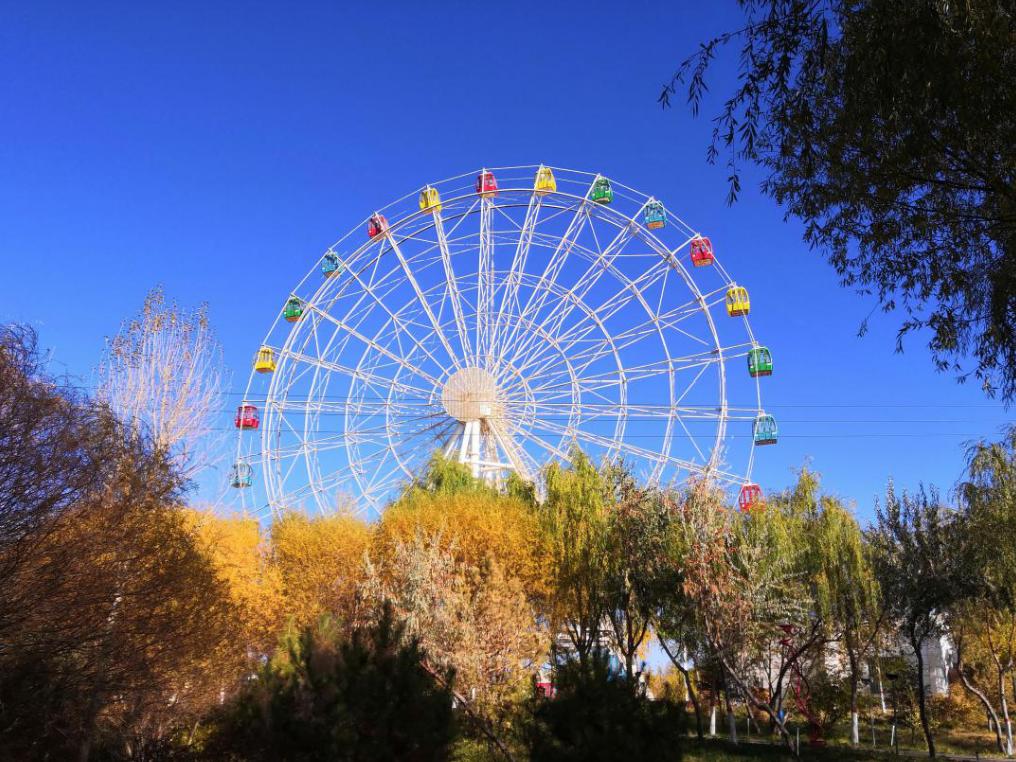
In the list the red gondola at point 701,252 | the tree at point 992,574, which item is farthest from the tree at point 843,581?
the red gondola at point 701,252

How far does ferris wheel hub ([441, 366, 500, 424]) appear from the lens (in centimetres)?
3912

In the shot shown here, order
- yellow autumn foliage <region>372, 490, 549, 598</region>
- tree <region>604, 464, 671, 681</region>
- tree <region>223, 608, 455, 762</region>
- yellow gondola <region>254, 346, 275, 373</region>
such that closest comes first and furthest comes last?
tree <region>223, 608, 455, 762</region>, tree <region>604, 464, 671, 681</region>, yellow autumn foliage <region>372, 490, 549, 598</region>, yellow gondola <region>254, 346, 275, 373</region>

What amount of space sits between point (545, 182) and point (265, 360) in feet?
55.8

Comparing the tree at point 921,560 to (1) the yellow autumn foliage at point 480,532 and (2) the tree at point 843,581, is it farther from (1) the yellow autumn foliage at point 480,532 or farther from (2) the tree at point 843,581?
(1) the yellow autumn foliage at point 480,532

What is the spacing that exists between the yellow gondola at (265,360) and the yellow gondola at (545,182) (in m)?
16.1

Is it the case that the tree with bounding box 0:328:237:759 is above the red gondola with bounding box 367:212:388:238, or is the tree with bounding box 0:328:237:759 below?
Answer: below

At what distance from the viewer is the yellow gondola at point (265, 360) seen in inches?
1638

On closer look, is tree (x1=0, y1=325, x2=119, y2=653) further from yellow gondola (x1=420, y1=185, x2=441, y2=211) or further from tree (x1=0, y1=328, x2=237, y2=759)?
yellow gondola (x1=420, y1=185, x2=441, y2=211)

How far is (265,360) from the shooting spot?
41812 mm

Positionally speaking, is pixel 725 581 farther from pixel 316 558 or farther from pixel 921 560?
pixel 316 558

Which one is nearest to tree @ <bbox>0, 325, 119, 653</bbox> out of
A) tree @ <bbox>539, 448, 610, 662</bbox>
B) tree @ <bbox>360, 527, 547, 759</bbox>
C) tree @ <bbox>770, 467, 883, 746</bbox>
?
tree @ <bbox>360, 527, 547, 759</bbox>

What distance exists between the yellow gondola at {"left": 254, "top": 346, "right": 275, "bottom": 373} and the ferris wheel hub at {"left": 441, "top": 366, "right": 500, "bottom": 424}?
9355mm

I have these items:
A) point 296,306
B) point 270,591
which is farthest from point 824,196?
point 296,306

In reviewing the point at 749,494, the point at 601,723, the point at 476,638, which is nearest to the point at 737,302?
the point at 749,494
